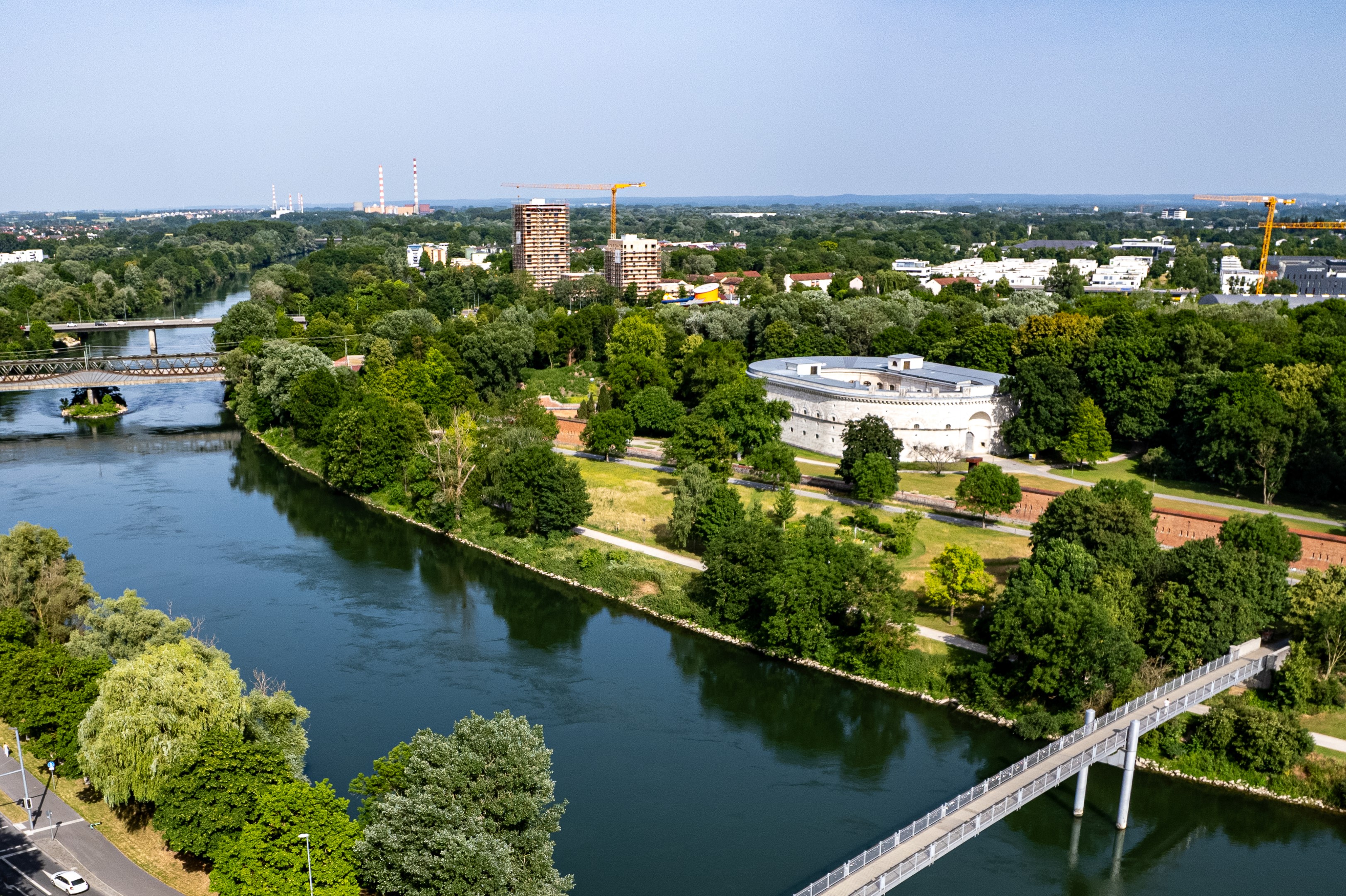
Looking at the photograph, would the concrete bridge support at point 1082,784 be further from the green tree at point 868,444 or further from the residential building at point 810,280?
the residential building at point 810,280

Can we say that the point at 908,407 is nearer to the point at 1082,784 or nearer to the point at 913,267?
the point at 1082,784

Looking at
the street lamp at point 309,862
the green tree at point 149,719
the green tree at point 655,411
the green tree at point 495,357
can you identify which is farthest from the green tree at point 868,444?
the street lamp at point 309,862

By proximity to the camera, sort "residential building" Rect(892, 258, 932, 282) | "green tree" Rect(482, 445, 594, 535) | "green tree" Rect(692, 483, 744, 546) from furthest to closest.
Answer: "residential building" Rect(892, 258, 932, 282) < "green tree" Rect(482, 445, 594, 535) < "green tree" Rect(692, 483, 744, 546)

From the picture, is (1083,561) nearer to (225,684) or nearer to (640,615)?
(640,615)

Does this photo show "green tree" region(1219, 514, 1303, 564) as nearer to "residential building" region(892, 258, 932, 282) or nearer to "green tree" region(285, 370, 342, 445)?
"green tree" region(285, 370, 342, 445)

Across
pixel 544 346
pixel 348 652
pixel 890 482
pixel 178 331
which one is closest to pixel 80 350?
pixel 178 331

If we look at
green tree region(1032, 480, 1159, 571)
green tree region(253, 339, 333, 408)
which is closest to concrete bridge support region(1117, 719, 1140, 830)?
green tree region(1032, 480, 1159, 571)
